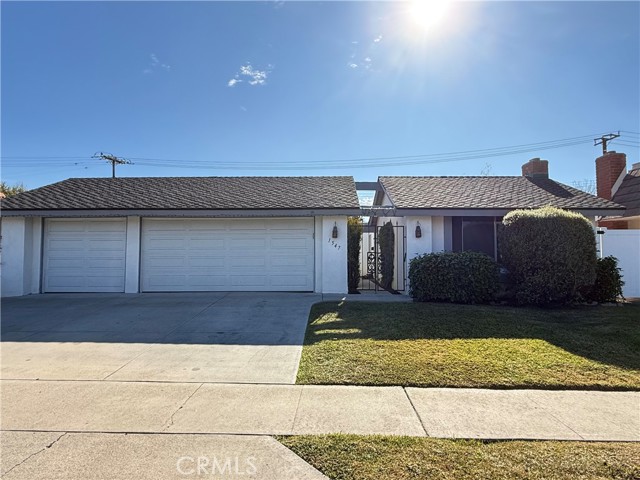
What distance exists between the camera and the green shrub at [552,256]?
29.2ft

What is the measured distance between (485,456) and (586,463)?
74 cm

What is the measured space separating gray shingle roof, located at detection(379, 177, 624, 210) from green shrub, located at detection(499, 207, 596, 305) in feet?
7.47

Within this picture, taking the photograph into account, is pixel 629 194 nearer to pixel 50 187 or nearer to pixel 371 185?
pixel 371 185

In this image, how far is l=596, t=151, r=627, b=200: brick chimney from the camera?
16.2m

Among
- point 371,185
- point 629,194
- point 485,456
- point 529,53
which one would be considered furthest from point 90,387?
point 629,194

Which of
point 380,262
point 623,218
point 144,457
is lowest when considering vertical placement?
point 144,457

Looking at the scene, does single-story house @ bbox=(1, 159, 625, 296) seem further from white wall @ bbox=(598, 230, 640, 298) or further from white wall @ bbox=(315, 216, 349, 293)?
white wall @ bbox=(598, 230, 640, 298)

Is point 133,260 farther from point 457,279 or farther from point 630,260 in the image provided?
point 630,260

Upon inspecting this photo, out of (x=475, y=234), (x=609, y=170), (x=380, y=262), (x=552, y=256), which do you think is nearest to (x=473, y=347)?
(x=552, y=256)

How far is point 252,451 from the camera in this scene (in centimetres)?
301

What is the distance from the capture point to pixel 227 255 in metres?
12.1

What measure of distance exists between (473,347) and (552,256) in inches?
182

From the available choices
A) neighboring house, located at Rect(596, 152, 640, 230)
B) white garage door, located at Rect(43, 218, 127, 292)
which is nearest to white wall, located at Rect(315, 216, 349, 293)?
white garage door, located at Rect(43, 218, 127, 292)

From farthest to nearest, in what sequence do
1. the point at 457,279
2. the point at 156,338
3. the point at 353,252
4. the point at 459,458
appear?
the point at 353,252 → the point at 457,279 → the point at 156,338 → the point at 459,458
